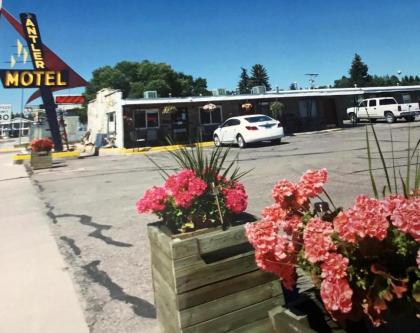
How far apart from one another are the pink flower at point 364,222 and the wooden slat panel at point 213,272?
1.13m

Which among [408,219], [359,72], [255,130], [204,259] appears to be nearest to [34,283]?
[204,259]

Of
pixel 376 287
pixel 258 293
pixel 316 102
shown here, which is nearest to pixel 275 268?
pixel 376 287

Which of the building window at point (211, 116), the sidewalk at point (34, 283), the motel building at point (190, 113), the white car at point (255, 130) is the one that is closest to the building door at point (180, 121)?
the motel building at point (190, 113)

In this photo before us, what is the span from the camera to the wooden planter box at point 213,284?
2.55 metres

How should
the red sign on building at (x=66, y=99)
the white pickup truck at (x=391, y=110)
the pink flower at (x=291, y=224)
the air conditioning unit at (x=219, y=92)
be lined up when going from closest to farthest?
1. the pink flower at (x=291, y=224)
2. the white pickup truck at (x=391, y=110)
3. the air conditioning unit at (x=219, y=92)
4. the red sign on building at (x=66, y=99)

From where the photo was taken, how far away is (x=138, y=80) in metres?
74.5

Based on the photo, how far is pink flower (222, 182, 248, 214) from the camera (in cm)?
290

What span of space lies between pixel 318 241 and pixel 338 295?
22cm

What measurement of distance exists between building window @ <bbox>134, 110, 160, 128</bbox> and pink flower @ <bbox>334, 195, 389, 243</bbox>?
2548 centimetres

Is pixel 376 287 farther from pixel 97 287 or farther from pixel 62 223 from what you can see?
pixel 62 223

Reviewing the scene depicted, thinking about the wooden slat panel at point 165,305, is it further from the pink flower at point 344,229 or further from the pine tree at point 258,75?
the pine tree at point 258,75

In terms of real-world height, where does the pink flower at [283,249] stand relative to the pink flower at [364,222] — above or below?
below

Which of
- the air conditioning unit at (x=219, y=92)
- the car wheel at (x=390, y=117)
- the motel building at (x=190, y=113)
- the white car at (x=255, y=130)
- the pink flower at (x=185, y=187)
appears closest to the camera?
the pink flower at (x=185, y=187)

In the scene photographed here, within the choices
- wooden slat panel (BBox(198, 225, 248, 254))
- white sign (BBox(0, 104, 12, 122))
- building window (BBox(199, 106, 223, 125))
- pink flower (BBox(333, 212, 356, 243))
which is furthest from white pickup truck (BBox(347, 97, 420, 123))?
white sign (BBox(0, 104, 12, 122))
